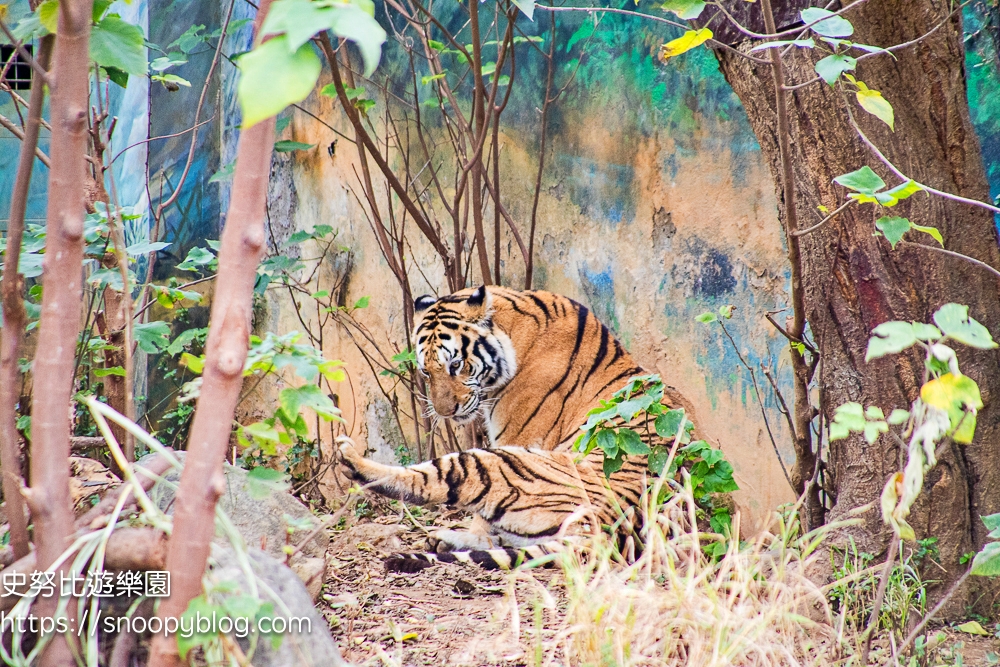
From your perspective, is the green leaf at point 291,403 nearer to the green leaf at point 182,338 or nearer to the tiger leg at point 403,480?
the tiger leg at point 403,480

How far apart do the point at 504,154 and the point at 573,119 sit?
1.61 feet

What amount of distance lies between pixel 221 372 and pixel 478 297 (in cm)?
276

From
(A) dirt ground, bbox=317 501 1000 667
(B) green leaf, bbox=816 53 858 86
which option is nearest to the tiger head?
(A) dirt ground, bbox=317 501 1000 667

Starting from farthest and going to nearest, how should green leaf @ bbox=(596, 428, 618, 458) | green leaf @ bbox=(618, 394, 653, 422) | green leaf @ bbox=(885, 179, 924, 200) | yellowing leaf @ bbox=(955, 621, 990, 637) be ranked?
1. green leaf @ bbox=(596, 428, 618, 458)
2. green leaf @ bbox=(618, 394, 653, 422)
3. yellowing leaf @ bbox=(955, 621, 990, 637)
4. green leaf @ bbox=(885, 179, 924, 200)

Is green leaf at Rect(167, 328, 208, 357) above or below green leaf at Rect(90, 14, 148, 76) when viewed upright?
below

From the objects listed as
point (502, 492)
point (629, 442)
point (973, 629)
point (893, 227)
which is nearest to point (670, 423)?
point (629, 442)

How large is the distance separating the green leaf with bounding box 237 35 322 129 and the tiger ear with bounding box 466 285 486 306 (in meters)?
3.08

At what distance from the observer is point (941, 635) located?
225 centimetres

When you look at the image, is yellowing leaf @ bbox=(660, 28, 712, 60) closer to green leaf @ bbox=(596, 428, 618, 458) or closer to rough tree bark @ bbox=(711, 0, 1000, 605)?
rough tree bark @ bbox=(711, 0, 1000, 605)

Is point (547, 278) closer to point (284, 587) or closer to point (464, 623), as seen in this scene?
point (464, 623)

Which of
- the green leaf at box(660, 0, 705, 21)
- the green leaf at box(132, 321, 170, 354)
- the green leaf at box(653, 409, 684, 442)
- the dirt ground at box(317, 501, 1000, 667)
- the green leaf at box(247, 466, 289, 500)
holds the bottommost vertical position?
the dirt ground at box(317, 501, 1000, 667)

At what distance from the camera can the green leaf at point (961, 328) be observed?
5.30 ft

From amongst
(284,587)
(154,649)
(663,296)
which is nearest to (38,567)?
(154,649)

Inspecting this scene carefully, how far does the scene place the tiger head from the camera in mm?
4082
